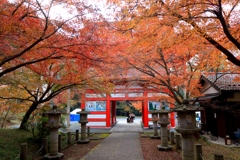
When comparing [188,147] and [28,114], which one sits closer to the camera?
[188,147]

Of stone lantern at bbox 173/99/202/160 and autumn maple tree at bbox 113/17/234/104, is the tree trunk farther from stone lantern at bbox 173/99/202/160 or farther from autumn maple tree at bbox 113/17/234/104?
stone lantern at bbox 173/99/202/160

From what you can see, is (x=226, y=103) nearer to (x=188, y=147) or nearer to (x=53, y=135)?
(x=188, y=147)

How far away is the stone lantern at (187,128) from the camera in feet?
19.8

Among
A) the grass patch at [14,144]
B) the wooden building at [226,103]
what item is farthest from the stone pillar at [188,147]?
the grass patch at [14,144]

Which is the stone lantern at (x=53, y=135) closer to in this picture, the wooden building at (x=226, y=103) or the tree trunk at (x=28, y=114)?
the tree trunk at (x=28, y=114)

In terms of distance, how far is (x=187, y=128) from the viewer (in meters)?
6.13

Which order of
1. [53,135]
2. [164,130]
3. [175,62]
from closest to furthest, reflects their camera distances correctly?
[53,135] < [164,130] < [175,62]

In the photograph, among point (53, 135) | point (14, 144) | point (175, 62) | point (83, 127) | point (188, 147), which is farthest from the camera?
point (83, 127)

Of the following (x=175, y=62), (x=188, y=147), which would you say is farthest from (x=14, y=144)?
(x=175, y=62)

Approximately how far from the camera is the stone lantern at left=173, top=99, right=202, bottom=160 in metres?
6.03

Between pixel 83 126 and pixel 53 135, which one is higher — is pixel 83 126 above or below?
below

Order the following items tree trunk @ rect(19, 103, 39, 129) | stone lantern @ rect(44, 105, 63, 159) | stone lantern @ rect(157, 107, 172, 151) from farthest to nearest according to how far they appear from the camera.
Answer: tree trunk @ rect(19, 103, 39, 129) < stone lantern @ rect(157, 107, 172, 151) < stone lantern @ rect(44, 105, 63, 159)

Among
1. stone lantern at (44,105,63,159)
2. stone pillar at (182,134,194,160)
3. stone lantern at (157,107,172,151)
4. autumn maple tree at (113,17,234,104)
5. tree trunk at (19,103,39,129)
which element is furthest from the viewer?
tree trunk at (19,103,39,129)

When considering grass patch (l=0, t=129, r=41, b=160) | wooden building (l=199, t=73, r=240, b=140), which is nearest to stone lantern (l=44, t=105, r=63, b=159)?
grass patch (l=0, t=129, r=41, b=160)
